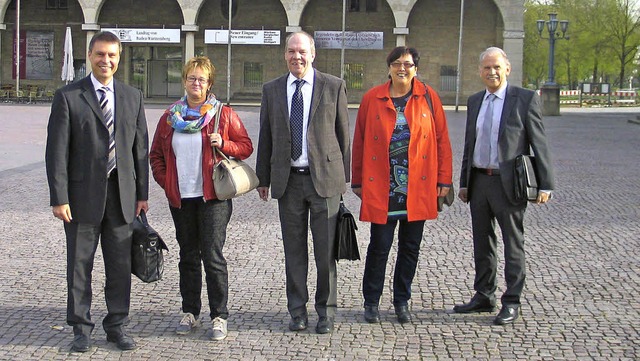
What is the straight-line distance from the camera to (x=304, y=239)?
20.2ft

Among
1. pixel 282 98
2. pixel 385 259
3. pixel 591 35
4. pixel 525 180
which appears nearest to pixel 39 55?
pixel 591 35

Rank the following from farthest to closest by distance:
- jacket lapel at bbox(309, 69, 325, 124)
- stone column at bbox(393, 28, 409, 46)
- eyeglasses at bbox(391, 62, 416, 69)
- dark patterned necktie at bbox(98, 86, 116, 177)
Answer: stone column at bbox(393, 28, 409, 46) → eyeglasses at bbox(391, 62, 416, 69) → jacket lapel at bbox(309, 69, 325, 124) → dark patterned necktie at bbox(98, 86, 116, 177)

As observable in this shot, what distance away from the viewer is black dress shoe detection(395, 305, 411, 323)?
6219 millimetres

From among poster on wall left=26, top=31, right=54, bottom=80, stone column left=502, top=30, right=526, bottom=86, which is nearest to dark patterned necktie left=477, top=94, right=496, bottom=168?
stone column left=502, top=30, right=526, bottom=86

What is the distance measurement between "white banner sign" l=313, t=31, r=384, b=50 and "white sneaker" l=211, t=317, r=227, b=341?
134ft

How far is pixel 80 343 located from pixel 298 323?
142 cm

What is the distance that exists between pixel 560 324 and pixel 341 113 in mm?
2084

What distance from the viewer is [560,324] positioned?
6152 millimetres

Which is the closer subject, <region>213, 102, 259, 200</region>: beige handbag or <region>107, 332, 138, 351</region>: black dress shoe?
<region>107, 332, 138, 351</region>: black dress shoe

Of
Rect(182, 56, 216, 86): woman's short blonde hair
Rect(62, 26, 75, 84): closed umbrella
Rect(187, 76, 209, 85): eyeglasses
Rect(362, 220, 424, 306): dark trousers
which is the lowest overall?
Rect(362, 220, 424, 306): dark trousers

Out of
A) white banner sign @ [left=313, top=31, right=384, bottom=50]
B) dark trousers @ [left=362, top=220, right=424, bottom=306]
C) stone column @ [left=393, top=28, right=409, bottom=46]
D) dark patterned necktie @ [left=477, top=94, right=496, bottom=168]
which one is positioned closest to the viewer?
dark trousers @ [left=362, top=220, right=424, bottom=306]

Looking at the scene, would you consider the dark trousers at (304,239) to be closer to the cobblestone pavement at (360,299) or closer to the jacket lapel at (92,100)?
the cobblestone pavement at (360,299)

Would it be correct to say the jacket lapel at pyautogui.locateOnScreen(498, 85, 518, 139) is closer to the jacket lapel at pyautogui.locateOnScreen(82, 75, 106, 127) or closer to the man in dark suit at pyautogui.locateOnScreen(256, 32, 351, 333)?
the man in dark suit at pyautogui.locateOnScreen(256, 32, 351, 333)

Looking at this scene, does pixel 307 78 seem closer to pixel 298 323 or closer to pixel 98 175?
pixel 98 175
